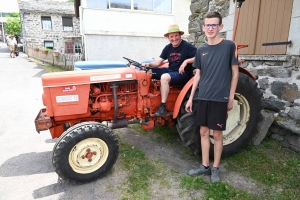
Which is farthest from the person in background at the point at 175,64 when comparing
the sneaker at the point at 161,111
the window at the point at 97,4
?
the window at the point at 97,4

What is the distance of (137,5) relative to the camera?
10.8m

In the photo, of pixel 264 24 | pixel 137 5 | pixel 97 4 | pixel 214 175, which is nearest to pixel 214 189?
pixel 214 175

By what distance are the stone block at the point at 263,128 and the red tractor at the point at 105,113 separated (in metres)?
0.33

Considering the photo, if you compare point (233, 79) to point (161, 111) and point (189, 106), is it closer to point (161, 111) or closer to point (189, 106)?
point (189, 106)

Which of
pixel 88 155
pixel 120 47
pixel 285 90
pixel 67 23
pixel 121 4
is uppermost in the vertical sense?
pixel 67 23

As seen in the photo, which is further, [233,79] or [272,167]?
[272,167]

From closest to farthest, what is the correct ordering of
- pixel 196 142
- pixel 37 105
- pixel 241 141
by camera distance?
pixel 196 142
pixel 241 141
pixel 37 105

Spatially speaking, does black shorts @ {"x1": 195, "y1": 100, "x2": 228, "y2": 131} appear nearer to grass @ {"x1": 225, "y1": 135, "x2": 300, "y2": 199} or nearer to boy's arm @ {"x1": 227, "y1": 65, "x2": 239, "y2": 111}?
boy's arm @ {"x1": 227, "y1": 65, "x2": 239, "y2": 111}

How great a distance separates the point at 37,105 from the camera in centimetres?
513

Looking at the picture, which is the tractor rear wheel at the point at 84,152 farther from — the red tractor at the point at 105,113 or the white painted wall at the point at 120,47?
the white painted wall at the point at 120,47

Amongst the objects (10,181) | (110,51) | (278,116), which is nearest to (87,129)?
(10,181)

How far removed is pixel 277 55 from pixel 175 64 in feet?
4.73

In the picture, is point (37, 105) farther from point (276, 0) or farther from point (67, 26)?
point (67, 26)

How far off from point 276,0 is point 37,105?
5141mm
